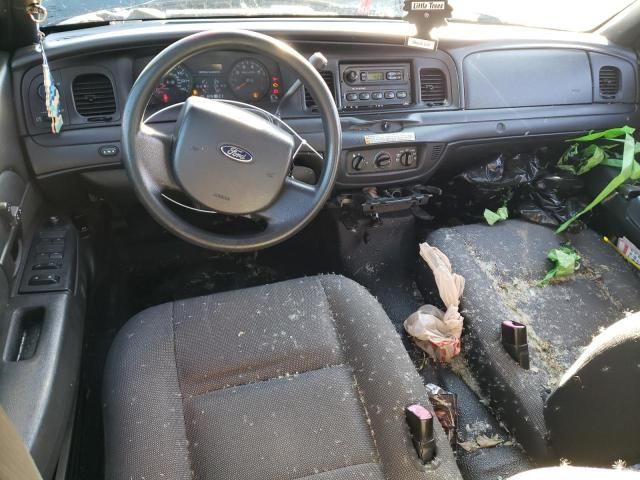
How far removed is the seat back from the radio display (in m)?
1.13

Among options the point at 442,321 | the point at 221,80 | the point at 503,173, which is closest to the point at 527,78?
the point at 503,173

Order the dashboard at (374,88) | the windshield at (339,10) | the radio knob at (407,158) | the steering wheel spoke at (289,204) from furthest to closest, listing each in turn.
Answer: the radio knob at (407,158)
the windshield at (339,10)
the dashboard at (374,88)
the steering wheel spoke at (289,204)

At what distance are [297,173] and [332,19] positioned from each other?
567mm

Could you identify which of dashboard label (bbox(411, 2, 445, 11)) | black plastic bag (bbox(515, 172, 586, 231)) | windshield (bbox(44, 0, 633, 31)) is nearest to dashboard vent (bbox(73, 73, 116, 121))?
windshield (bbox(44, 0, 633, 31))

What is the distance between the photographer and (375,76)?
1938 mm

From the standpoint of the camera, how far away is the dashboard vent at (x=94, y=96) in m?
1.70

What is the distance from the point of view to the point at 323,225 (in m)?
2.27

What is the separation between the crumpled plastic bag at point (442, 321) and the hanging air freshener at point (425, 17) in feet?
2.32

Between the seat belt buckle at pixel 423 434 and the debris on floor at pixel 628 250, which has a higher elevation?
the seat belt buckle at pixel 423 434

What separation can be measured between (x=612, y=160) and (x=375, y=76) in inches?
37.0

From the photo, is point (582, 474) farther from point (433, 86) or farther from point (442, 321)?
point (433, 86)

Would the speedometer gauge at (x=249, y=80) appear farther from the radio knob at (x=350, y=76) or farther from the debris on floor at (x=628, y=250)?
the debris on floor at (x=628, y=250)

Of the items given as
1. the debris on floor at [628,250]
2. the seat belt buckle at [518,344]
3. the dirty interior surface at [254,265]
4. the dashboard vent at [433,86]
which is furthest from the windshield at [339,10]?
the seat belt buckle at [518,344]

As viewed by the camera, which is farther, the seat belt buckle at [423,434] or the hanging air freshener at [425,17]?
the hanging air freshener at [425,17]
